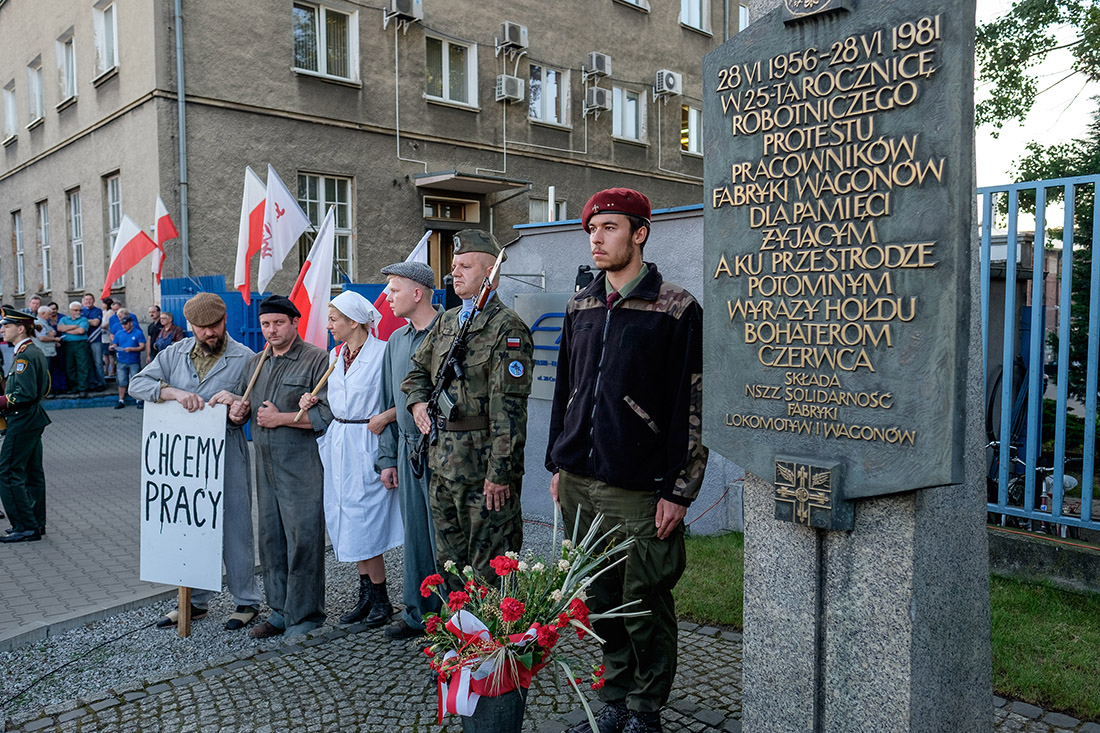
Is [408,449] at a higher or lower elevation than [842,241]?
lower

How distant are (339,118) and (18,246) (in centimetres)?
1197

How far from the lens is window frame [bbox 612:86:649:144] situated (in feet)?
72.6

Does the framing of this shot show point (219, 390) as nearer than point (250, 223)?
Yes

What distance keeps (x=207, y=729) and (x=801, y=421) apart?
2839 millimetres

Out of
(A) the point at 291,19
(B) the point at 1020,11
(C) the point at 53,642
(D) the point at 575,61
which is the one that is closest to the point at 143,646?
(C) the point at 53,642

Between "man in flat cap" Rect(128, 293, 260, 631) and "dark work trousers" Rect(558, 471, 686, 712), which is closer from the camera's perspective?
"dark work trousers" Rect(558, 471, 686, 712)

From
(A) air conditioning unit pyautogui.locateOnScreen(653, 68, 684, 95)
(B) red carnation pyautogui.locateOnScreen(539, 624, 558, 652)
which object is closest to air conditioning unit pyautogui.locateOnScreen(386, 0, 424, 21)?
(A) air conditioning unit pyautogui.locateOnScreen(653, 68, 684, 95)

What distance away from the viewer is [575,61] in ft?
68.5

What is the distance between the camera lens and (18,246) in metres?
23.0

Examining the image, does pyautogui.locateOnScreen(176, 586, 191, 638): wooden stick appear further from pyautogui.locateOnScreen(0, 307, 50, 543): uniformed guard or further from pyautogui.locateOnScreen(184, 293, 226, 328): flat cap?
pyautogui.locateOnScreen(0, 307, 50, 543): uniformed guard

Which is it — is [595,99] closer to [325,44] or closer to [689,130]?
[689,130]

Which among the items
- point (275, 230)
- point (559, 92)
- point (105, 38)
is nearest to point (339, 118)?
point (105, 38)

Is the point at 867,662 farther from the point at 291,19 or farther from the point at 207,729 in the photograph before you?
the point at 291,19

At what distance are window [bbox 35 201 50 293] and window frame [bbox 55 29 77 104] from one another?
10.5ft
